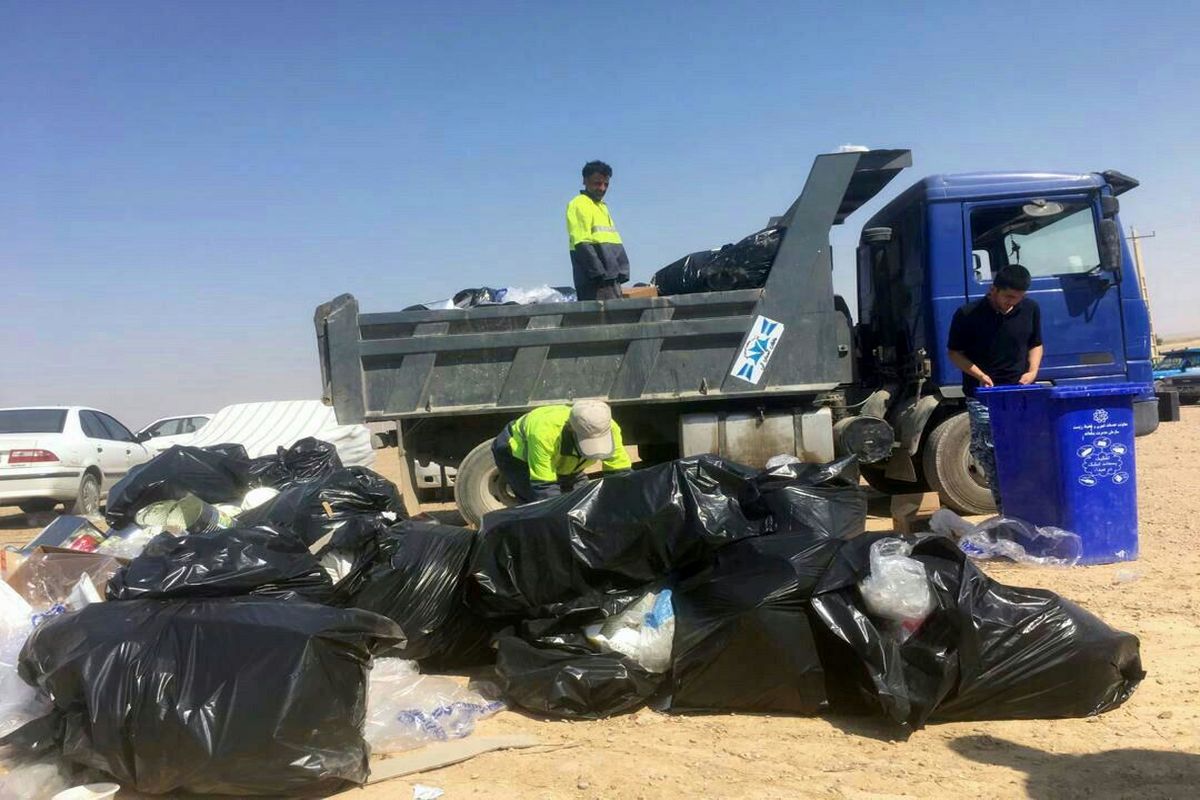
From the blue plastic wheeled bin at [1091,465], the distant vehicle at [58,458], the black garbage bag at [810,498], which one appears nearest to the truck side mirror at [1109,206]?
the blue plastic wheeled bin at [1091,465]

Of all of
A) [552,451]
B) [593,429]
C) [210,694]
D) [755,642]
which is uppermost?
[593,429]

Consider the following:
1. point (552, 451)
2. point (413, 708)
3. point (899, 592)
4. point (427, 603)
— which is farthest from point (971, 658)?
point (552, 451)

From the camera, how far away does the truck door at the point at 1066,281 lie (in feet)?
17.9

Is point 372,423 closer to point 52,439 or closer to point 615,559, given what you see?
point 615,559

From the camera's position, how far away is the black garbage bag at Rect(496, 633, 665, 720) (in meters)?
2.78

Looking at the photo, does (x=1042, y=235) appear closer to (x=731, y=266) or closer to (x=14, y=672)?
(x=731, y=266)

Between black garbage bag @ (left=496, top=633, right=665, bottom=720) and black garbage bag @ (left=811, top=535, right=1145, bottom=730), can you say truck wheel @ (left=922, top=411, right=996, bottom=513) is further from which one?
Answer: black garbage bag @ (left=496, top=633, right=665, bottom=720)

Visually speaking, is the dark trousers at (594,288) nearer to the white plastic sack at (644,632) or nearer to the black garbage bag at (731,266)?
the black garbage bag at (731,266)

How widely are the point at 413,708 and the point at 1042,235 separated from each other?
16.1ft

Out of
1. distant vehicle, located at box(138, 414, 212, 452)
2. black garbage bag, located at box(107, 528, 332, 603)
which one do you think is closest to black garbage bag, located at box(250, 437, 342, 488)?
black garbage bag, located at box(107, 528, 332, 603)

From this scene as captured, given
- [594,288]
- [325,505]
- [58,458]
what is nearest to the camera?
[325,505]

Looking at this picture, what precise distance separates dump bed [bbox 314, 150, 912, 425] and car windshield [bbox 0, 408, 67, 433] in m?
4.76

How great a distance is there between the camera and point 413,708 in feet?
9.27

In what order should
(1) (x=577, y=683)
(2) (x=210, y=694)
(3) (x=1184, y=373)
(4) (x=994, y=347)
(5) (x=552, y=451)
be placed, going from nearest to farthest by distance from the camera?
(2) (x=210, y=694) < (1) (x=577, y=683) < (5) (x=552, y=451) < (4) (x=994, y=347) < (3) (x=1184, y=373)
